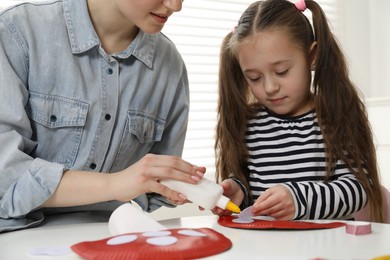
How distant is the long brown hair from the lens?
1085mm

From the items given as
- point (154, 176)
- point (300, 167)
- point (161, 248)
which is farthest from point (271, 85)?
point (161, 248)

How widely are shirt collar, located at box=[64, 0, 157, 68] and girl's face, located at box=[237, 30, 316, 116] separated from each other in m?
0.20

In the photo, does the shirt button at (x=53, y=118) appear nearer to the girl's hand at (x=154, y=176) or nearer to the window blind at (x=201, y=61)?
the girl's hand at (x=154, y=176)

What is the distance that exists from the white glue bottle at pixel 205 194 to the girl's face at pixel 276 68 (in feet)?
1.24

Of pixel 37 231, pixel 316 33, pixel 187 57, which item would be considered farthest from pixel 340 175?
pixel 187 57

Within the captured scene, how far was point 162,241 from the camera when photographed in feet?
1.91

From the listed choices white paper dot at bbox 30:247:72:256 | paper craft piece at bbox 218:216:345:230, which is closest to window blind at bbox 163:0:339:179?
paper craft piece at bbox 218:216:345:230

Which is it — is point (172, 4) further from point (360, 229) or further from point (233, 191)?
point (360, 229)

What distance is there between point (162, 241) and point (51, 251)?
139 mm

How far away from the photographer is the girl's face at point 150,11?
955 millimetres

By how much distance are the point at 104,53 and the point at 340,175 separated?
514 millimetres

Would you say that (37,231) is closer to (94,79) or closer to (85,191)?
(85,191)

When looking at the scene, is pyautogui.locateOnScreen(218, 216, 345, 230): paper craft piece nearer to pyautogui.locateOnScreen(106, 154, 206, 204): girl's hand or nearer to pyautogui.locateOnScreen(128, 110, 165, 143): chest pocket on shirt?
pyautogui.locateOnScreen(106, 154, 206, 204): girl's hand

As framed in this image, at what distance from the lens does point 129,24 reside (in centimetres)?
107
